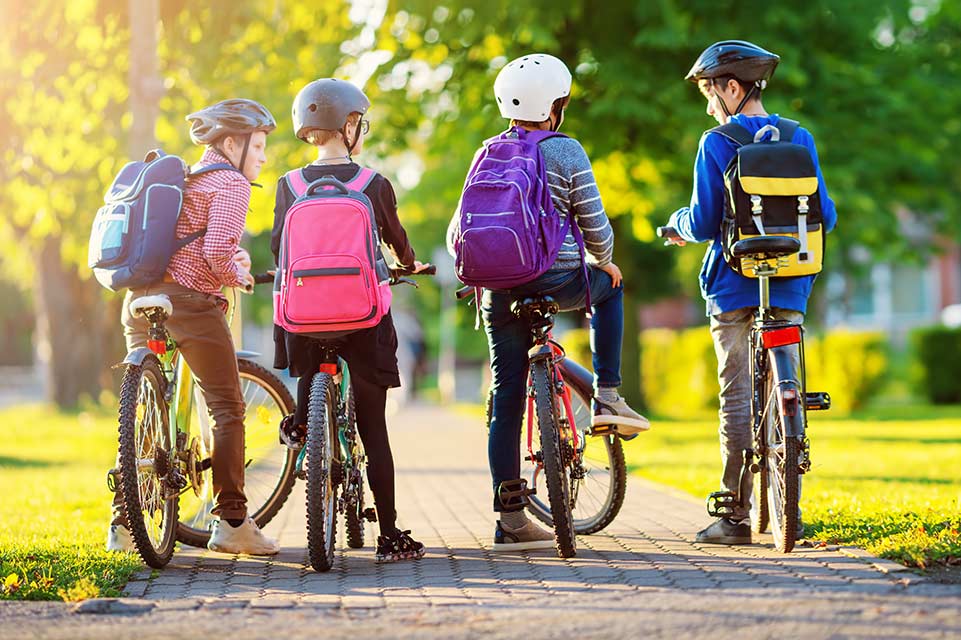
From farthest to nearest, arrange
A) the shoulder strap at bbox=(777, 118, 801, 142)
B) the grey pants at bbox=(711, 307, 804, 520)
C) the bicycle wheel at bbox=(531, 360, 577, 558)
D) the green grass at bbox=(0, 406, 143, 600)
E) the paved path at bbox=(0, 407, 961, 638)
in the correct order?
the grey pants at bbox=(711, 307, 804, 520), the shoulder strap at bbox=(777, 118, 801, 142), the bicycle wheel at bbox=(531, 360, 577, 558), the green grass at bbox=(0, 406, 143, 600), the paved path at bbox=(0, 407, 961, 638)

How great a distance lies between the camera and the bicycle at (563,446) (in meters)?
5.90

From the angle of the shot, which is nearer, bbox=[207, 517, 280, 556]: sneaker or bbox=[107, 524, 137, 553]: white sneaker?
bbox=[107, 524, 137, 553]: white sneaker

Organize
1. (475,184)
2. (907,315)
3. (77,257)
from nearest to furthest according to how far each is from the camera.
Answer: (475,184), (77,257), (907,315)

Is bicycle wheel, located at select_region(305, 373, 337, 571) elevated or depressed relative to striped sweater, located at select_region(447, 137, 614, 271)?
depressed

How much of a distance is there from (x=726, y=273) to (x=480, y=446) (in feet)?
30.5

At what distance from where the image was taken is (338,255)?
575 centimetres

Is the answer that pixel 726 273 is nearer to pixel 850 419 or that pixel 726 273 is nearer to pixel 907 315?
pixel 850 419

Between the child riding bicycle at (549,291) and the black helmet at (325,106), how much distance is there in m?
0.55

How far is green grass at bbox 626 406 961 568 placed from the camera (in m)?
5.99

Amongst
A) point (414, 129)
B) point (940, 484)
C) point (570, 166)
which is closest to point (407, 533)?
point (570, 166)

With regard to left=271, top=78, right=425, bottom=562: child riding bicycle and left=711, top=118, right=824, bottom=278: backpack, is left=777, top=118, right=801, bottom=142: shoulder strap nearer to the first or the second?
left=711, top=118, right=824, bottom=278: backpack

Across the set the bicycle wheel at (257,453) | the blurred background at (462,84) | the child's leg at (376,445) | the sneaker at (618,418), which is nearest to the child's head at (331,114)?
the child's leg at (376,445)

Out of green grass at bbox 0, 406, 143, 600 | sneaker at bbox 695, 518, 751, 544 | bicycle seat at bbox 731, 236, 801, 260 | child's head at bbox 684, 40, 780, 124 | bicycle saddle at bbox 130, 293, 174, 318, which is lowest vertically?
green grass at bbox 0, 406, 143, 600

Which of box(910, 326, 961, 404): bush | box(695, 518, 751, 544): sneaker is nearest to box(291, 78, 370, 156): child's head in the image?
box(695, 518, 751, 544): sneaker
